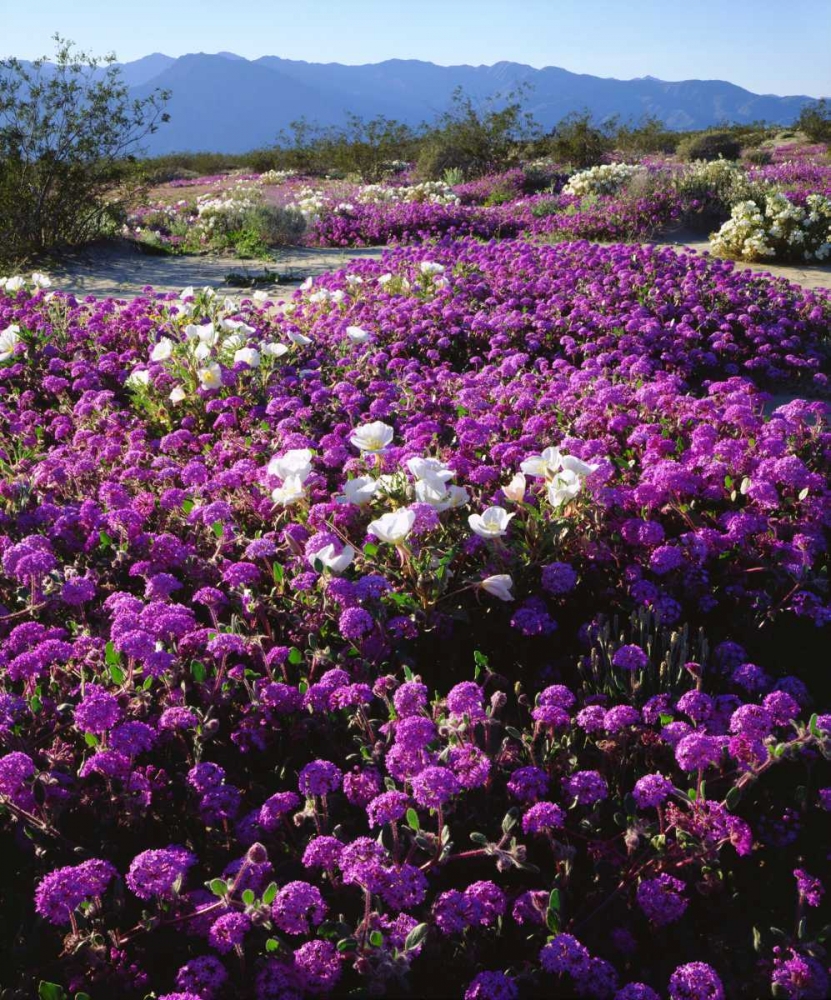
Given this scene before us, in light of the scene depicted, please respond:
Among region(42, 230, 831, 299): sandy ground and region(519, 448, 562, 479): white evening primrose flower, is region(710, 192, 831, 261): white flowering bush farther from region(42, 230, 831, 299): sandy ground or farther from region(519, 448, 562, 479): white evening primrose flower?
region(519, 448, 562, 479): white evening primrose flower

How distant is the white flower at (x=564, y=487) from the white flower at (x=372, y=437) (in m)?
0.85

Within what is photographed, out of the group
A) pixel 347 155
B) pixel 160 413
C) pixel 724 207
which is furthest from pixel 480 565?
pixel 347 155

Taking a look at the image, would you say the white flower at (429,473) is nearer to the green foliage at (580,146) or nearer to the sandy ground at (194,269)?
the sandy ground at (194,269)

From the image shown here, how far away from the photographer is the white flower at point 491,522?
304 cm

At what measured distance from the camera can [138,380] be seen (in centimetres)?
583

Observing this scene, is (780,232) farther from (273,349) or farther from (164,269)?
(164,269)

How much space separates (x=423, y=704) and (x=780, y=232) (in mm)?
10961

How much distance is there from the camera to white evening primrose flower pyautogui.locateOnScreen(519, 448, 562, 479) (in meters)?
3.37

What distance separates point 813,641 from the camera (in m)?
3.21

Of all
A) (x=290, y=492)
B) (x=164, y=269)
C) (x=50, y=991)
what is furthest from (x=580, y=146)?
(x=50, y=991)

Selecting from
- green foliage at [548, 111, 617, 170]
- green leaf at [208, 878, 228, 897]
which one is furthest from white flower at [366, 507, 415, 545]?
green foliage at [548, 111, 617, 170]

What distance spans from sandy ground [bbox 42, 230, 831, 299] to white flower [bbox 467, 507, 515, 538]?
26.1 ft

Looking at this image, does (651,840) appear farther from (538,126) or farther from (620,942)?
(538,126)

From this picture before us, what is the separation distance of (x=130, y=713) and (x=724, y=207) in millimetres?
14994
